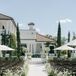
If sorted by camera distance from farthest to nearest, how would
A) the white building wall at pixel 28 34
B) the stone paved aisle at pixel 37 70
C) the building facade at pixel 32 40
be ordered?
the white building wall at pixel 28 34
the building facade at pixel 32 40
the stone paved aisle at pixel 37 70

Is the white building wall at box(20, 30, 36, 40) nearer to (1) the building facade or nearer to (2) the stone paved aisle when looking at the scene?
(1) the building facade

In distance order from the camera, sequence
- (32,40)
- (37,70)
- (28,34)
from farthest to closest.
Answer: (28,34) → (32,40) → (37,70)

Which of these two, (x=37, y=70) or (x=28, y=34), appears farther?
(x=28, y=34)

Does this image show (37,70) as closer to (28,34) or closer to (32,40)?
(32,40)

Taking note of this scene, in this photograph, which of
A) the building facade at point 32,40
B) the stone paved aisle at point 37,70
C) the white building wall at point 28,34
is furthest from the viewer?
the white building wall at point 28,34

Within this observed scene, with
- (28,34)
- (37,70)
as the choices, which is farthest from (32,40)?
(37,70)

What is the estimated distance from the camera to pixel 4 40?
50.9m

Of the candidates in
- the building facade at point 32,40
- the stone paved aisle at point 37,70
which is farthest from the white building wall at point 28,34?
the stone paved aisle at point 37,70

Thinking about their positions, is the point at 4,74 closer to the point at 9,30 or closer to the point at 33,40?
the point at 9,30

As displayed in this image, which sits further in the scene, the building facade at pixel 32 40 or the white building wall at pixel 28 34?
the white building wall at pixel 28 34

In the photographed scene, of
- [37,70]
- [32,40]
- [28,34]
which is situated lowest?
[37,70]

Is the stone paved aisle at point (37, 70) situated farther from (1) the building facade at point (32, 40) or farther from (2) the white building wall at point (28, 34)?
(2) the white building wall at point (28, 34)

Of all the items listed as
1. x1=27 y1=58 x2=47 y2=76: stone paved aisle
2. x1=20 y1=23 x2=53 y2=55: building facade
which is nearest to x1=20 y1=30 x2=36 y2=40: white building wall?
x1=20 y1=23 x2=53 y2=55: building facade

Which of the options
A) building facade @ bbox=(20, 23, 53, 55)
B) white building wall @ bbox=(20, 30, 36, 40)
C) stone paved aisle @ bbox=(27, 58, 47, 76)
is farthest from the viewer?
white building wall @ bbox=(20, 30, 36, 40)
